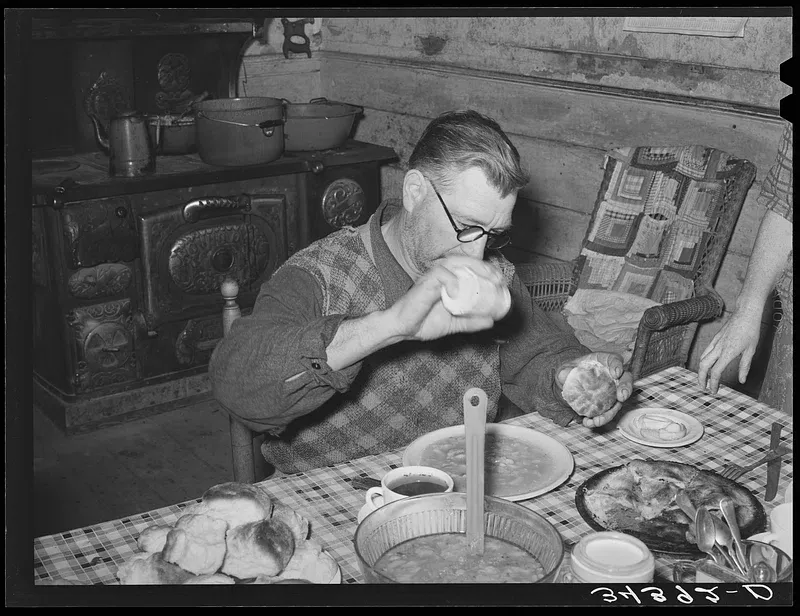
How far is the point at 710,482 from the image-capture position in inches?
59.6

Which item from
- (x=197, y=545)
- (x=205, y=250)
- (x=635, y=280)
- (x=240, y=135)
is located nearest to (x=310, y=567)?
(x=197, y=545)

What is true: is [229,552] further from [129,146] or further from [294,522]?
[129,146]

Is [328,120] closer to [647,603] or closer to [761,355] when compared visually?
[761,355]

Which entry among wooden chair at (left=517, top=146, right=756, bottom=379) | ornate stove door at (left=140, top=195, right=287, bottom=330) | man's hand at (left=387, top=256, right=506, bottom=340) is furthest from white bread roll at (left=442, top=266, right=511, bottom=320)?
ornate stove door at (left=140, top=195, right=287, bottom=330)

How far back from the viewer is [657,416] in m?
1.80

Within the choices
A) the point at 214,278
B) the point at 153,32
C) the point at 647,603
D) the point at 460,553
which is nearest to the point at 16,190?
the point at 460,553

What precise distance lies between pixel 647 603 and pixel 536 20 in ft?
9.16

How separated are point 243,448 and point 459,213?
0.66 meters

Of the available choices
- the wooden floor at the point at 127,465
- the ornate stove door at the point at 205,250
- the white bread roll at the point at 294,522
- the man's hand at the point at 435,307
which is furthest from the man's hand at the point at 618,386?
the ornate stove door at the point at 205,250

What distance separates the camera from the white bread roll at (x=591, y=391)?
168cm

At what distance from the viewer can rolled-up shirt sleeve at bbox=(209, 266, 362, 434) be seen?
5.13 feet

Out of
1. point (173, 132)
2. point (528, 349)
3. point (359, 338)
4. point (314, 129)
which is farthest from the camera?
point (314, 129)

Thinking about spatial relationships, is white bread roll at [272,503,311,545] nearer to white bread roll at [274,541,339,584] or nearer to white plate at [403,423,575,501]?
white bread roll at [274,541,339,584]

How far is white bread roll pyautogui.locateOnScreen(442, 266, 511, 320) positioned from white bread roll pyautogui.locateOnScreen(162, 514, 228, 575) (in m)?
0.48
